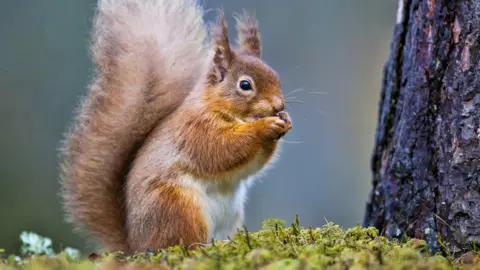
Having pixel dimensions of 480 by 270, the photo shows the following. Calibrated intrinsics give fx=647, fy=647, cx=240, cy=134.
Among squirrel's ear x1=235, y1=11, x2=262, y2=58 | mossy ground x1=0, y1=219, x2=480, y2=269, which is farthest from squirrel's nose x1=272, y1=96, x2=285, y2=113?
mossy ground x1=0, y1=219, x2=480, y2=269

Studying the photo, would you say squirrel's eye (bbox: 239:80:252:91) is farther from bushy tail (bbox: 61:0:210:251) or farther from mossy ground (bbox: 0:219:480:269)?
mossy ground (bbox: 0:219:480:269)

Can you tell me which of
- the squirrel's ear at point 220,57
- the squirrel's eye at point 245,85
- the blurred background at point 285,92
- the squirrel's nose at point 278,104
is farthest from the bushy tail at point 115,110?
the blurred background at point 285,92

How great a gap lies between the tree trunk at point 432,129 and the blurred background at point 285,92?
2.54 meters

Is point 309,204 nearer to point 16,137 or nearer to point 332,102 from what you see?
point 332,102

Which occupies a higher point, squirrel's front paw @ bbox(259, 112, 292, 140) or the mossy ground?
squirrel's front paw @ bbox(259, 112, 292, 140)

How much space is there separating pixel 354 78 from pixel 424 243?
383cm

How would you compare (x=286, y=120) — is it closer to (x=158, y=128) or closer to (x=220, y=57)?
(x=220, y=57)

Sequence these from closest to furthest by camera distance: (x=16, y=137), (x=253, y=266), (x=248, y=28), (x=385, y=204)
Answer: (x=253, y=266), (x=385, y=204), (x=248, y=28), (x=16, y=137)

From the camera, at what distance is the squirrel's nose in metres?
2.09

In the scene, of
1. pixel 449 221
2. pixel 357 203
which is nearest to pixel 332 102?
pixel 357 203

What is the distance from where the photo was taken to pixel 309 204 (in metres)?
5.06

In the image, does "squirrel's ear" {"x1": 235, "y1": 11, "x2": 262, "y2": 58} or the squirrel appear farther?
"squirrel's ear" {"x1": 235, "y1": 11, "x2": 262, "y2": 58}

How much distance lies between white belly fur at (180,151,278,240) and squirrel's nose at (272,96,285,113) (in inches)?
6.6

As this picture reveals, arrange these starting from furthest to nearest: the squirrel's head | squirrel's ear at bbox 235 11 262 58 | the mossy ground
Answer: squirrel's ear at bbox 235 11 262 58 < the squirrel's head < the mossy ground
